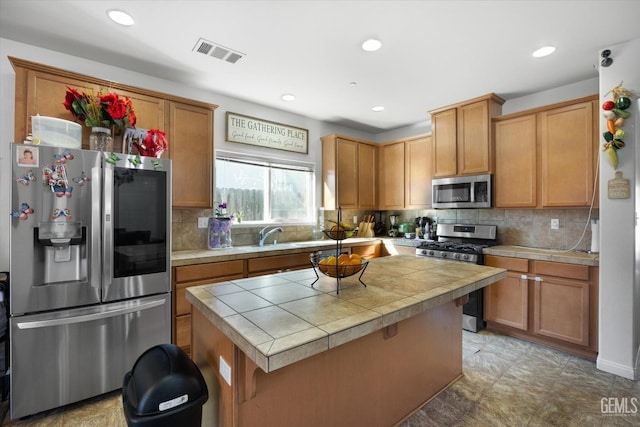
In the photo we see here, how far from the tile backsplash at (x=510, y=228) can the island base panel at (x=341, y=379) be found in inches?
70.5

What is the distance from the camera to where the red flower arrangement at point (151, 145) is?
8.10ft

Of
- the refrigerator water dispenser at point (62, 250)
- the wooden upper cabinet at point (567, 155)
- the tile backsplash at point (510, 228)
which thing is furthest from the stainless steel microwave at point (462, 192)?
the refrigerator water dispenser at point (62, 250)

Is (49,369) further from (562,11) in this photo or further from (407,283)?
(562,11)

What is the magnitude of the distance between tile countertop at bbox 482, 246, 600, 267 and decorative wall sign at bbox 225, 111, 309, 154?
8.95ft

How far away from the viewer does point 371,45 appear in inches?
93.5

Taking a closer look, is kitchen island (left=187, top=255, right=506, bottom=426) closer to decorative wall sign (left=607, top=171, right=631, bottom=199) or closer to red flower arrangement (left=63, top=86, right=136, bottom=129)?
decorative wall sign (left=607, top=171, right=631, bottom=199)

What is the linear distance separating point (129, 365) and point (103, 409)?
0.94 ft

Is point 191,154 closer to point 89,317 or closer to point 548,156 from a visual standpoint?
point 89,317

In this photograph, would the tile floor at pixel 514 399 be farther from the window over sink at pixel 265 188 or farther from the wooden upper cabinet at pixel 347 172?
the wooden upper cabinet at pixel 347 172

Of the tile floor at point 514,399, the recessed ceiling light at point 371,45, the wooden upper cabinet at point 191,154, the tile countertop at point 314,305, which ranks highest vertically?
the recessed ceiling light at point 371,45

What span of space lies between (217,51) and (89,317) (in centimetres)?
227

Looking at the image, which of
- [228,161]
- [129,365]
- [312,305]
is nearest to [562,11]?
[312,305]

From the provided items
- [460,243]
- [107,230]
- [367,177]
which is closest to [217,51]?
[107,230]

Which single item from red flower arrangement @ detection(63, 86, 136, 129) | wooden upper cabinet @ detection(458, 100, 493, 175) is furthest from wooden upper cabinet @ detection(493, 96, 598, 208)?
red flower arrangement @ detection(63, 86, 136, 129)
